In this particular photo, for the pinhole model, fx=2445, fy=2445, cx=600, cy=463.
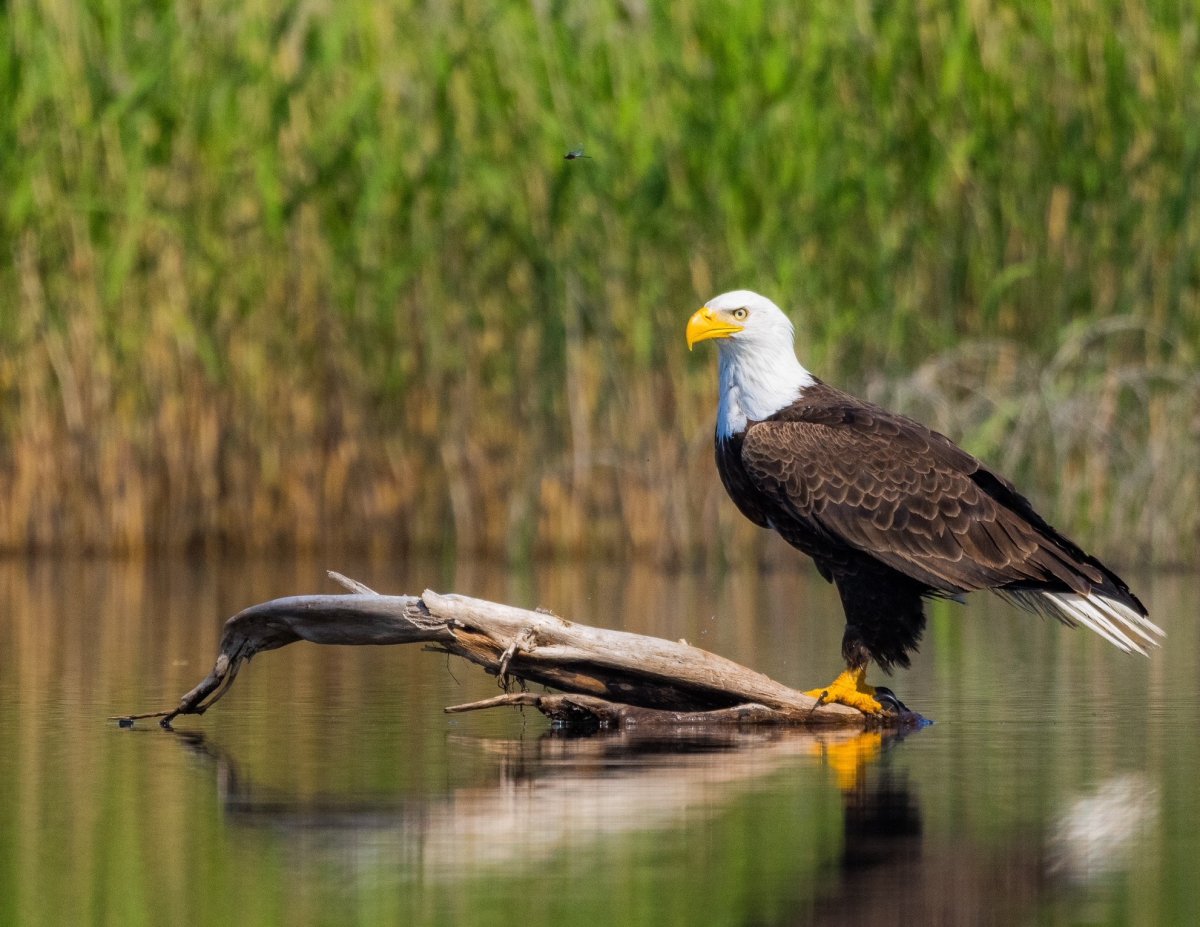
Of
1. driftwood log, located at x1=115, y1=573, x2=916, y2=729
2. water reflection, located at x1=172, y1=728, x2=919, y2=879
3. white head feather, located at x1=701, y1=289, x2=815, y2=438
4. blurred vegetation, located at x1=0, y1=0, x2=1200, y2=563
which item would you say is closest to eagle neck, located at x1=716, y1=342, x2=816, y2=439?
white head feather, located at x1=701, y1=289, x2=815, y2=438

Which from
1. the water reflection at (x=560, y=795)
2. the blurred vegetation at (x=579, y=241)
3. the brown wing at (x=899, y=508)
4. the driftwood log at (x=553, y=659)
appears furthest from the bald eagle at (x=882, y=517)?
the blurred vegetation at (x=579, y=241)

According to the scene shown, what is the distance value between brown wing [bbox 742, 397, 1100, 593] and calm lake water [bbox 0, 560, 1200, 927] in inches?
19.4

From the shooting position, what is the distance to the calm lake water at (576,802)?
15.4ft

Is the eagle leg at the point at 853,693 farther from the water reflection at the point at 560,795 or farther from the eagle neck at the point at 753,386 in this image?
the eagle neck at the point at 753,386

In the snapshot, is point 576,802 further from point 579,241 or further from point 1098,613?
point 579,241

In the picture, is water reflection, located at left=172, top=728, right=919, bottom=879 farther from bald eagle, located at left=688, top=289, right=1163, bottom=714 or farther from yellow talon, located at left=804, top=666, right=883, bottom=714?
bald eagle, located at left=688, top=289, right=1163, bottom=714

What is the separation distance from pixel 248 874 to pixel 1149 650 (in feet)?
19.8

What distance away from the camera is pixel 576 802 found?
5.91 metres

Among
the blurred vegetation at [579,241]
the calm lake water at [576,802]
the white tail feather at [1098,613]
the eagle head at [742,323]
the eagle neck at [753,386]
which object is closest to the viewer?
the calm lake water at [576,802]

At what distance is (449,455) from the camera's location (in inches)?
589

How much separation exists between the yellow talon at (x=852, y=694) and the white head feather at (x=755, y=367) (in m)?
0.95

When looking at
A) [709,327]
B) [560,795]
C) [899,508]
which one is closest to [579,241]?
[709,327]

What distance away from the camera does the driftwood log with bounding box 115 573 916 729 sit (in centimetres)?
738

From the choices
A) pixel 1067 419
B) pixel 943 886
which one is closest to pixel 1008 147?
pixel 1067 419
